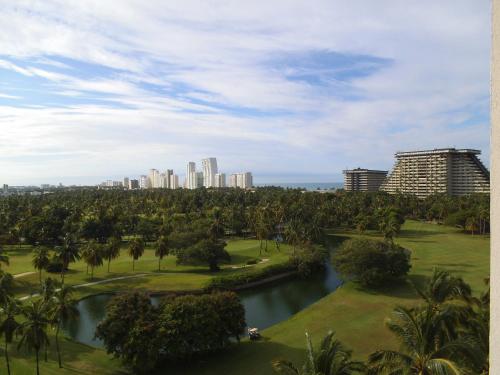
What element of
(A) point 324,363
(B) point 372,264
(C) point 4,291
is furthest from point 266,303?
(A) point 324,363

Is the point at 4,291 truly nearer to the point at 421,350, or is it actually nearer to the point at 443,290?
the point at 421,350

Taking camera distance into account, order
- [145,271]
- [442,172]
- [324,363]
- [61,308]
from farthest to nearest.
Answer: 1. [442,172]
2. [145,271]
3. [61,308]
4. [324,363]

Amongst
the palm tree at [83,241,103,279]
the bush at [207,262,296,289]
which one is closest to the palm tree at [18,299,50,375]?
the bush at [207,262,296,289]

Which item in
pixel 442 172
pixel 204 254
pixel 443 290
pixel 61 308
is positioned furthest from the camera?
pixel 442 172

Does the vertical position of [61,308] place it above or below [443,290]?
below

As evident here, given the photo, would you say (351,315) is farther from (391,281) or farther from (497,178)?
(497,178)

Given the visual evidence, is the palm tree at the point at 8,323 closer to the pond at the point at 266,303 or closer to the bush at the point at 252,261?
the pond at the point at 266,303

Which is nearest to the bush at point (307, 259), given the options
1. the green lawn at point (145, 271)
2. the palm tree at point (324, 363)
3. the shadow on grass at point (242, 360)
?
the green lawn at point (145, 271)
